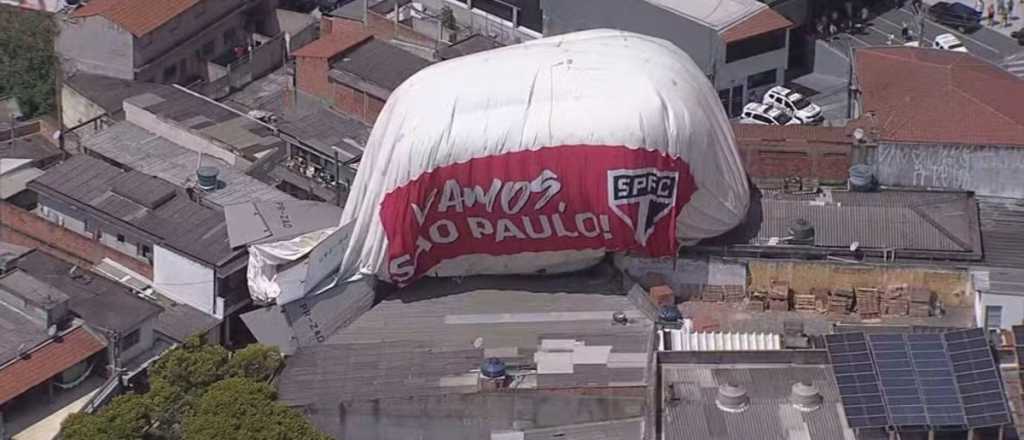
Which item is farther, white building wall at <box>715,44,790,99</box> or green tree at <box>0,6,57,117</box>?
green tree at <box>0,6,57,117</box>

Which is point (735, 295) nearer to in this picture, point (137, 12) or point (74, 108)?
point (74, 108)

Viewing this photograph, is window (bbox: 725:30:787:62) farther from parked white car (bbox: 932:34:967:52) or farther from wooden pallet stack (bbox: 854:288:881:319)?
wooden pallet stack (bbox: 854:288:881:319)

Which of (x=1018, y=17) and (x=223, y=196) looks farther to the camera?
(x=1018, y=17)

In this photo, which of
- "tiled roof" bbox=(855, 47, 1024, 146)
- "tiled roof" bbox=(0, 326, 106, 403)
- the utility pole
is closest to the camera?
"tiled roof" bbox=(0, 326, 106, 403)

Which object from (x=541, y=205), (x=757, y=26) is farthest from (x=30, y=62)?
(x=757, y=26)

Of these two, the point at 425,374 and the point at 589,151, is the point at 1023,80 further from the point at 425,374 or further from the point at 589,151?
the point at 425,374

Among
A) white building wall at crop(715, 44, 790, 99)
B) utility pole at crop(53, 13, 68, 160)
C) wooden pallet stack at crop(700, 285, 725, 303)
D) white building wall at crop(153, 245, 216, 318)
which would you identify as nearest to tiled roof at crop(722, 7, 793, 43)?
white building wall at crop(715, 44, 790, 99)

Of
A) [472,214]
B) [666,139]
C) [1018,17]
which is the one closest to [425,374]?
[472,214]
